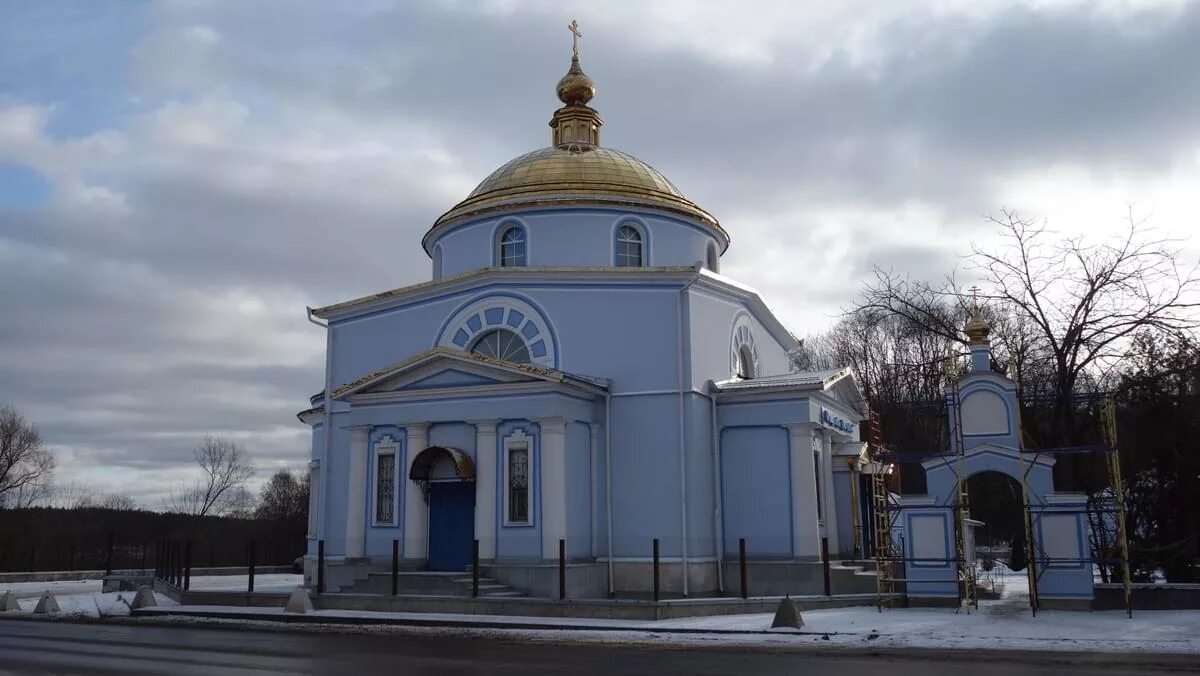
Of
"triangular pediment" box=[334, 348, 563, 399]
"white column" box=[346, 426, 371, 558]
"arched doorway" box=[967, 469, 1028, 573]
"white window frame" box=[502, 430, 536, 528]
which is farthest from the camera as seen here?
"arched doorway" box=[967, 469, 1028, 573]

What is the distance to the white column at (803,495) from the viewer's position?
72.8ft

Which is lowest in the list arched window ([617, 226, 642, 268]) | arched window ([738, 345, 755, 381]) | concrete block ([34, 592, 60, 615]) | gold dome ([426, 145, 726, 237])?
concrete block ([34, 592, 60, 615])

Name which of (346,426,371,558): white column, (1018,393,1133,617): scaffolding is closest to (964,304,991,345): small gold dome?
(1018,393,1133,617): scaffolding

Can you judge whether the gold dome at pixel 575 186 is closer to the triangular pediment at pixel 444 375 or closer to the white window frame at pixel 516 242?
the white window frame at pixel 516 242

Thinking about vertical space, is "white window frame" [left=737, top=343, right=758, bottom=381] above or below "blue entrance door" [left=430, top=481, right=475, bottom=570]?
above

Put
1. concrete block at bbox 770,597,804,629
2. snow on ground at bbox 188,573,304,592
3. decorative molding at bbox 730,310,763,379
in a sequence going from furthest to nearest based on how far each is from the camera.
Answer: snow on ground at bbox 188,573,304,592 < decorative molding at bbox 730,310,763,379 < concrete block at bbox 770,597,804,629

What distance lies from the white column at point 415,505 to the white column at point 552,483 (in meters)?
2.96

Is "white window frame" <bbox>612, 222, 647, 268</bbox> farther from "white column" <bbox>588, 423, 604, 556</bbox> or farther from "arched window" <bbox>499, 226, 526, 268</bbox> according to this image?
"white column" <bbox>588, 423, 604, 556</bbox>

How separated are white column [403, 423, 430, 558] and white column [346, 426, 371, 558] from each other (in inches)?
48.0

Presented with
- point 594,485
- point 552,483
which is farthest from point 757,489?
point 552,483

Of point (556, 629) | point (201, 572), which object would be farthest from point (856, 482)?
point (201, 572)

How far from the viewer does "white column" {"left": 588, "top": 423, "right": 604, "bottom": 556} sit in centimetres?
2252

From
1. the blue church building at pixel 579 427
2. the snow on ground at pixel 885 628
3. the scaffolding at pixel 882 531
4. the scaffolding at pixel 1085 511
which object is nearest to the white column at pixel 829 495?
the blue church building at pixel 579 427

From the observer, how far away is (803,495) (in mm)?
22453
